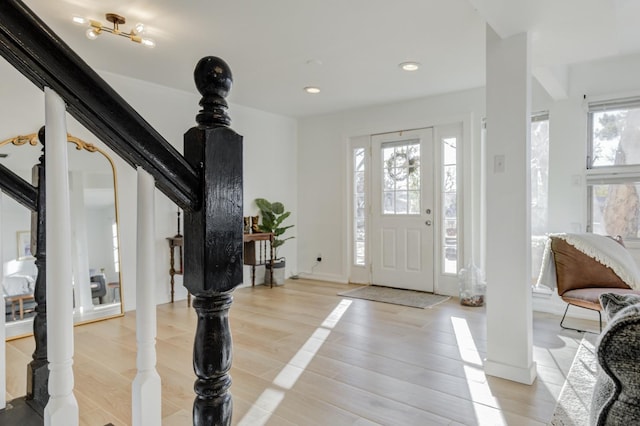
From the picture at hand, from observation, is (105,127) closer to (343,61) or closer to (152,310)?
(152,310)

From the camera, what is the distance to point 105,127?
57 cm

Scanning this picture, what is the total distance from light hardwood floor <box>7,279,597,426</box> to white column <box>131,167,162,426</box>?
150 cm

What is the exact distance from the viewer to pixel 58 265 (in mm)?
544

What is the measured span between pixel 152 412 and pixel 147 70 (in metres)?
3.79

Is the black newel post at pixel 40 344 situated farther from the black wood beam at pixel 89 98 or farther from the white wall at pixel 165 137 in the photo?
the white wall at pixel 165 137

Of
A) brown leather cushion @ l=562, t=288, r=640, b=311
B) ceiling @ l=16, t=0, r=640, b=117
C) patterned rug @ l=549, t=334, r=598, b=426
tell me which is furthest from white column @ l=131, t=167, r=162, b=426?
brown leather cushion @ l=562, t=288, r=640, b=311

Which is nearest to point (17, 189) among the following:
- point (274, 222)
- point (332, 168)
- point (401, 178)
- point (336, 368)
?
point (336, 368)

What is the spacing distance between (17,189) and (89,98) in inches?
30.0

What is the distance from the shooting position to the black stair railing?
0.57 metres

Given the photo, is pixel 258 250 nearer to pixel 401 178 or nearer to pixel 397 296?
pixel 397 296

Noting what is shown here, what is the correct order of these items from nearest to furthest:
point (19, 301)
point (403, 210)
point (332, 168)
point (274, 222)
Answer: point (19, 301) < point (403, 210) < point (274, 222) < point (332, 168)

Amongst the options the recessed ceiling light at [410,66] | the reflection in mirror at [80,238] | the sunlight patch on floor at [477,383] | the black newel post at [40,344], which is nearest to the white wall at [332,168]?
the recessed ceiling light at [410,66]

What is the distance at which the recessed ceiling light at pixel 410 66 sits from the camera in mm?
3627

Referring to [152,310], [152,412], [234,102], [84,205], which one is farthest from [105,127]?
[234,102]
